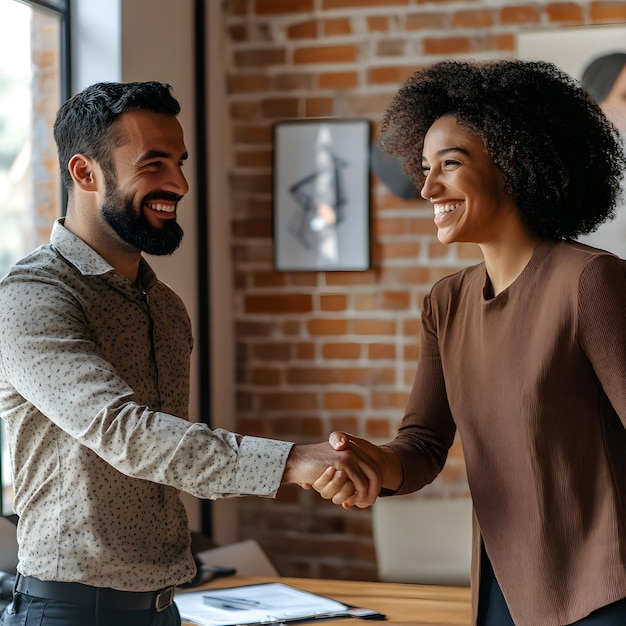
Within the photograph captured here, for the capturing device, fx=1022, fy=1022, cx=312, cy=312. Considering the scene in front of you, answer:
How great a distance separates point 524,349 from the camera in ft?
5.31

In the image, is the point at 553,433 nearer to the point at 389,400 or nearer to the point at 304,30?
the point at 389,400

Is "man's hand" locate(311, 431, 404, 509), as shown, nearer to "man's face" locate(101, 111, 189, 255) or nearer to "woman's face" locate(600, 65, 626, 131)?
"man's face" locate(101, 111, 189, 255)

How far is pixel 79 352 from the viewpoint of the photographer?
1.64 metres

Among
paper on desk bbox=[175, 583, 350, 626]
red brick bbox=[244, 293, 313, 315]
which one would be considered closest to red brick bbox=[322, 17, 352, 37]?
red brick bbox=[244, 293, 313, 315]

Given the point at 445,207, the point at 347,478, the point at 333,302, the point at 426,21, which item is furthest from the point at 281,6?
the point at 347,478

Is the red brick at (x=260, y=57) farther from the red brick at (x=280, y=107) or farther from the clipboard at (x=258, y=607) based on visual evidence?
the clipboard at (x=258, y=607)

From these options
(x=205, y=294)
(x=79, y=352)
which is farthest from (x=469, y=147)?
(x=205, y=294)

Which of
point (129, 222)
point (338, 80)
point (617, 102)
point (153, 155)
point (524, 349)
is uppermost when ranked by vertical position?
point (338, 80)

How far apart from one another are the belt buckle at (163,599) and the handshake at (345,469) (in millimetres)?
309

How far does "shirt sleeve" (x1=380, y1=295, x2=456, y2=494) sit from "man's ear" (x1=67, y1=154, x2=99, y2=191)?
2.16ft

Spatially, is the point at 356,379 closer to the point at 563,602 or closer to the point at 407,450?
the point at 407,450

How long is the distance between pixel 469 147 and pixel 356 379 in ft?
6.65

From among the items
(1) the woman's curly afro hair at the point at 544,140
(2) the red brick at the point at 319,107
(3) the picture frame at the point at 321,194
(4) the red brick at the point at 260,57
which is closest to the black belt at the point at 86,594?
(1) the woman's curly afro hair at the point at 544,140

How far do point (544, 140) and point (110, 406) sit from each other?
844 millimetres
